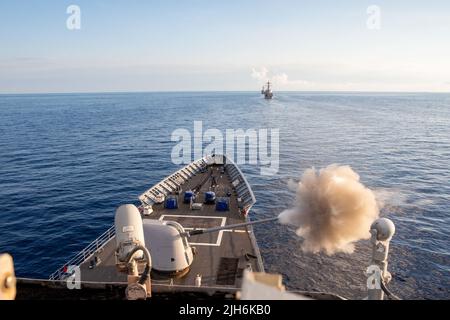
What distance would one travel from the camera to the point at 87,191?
201 feet

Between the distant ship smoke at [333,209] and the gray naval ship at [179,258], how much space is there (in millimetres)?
1252

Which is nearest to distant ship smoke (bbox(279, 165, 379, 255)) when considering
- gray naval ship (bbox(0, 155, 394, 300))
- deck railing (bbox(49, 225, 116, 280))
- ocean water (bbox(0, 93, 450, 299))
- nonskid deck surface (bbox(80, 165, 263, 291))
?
gray naval ship (bbox(0, 155, 394, 300))

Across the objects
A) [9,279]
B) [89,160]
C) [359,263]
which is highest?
[9,279]

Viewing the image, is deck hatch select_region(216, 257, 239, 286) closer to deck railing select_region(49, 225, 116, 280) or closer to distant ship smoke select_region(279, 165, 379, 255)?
distant ship smoke select_region(279, 165, 379, 255)

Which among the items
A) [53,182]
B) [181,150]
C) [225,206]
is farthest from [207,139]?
[225,206]

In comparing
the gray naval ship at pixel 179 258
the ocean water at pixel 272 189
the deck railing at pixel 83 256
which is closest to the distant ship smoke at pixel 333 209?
the gray naval ship at pixel 179 258

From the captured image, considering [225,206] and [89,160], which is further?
[89,160]

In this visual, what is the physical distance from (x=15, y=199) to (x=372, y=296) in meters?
57.6

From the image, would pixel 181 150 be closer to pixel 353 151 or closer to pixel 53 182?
pixel 53 182

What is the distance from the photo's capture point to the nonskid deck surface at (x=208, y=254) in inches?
1016

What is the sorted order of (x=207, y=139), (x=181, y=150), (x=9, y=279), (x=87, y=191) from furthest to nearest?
(x=207, y=139)
(x=181, y=150)
(x=87, y=191)
(x=9, y=279)

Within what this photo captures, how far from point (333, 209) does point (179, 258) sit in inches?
499

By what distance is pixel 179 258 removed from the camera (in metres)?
25.8

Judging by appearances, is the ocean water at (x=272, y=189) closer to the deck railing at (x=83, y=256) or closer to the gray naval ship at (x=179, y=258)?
the deck railing at (x=83, y=256)
